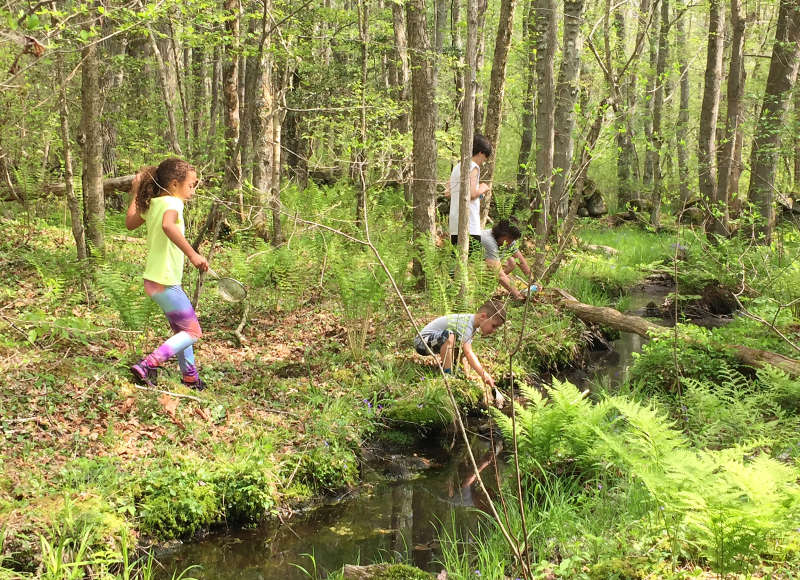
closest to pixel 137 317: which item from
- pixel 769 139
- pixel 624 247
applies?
pixel 769 139

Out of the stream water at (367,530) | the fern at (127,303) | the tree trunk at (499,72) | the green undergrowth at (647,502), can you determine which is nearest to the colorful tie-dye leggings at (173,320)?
the fern at (127,303)

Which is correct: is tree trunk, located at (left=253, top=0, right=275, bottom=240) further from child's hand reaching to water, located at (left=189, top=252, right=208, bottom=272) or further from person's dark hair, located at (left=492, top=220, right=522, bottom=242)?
child's hand reaching to water, located at (left=189, top=252, right=208, bottom=272)

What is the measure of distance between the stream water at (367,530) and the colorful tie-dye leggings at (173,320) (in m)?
1.46

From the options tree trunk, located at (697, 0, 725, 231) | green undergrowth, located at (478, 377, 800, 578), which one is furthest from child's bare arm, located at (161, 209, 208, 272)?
tree trunk, located at (697, 0, 725, 231)

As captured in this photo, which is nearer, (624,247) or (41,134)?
(41,134)

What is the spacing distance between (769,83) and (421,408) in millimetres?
8176

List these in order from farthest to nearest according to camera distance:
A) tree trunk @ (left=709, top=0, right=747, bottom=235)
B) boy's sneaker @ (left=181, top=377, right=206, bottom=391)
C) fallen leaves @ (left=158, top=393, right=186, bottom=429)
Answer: tree trunk @ (left=709, top=0, right=747, bottom=235) → boy's sneaker @ (left=181, top=377, right=206, bottom=391) → fallen leaves @ (left=158, top=393, right=186, bottom=429)

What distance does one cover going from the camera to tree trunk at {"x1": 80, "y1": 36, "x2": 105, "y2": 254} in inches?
264

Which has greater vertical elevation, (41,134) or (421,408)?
(41,134)

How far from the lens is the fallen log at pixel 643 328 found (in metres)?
5.80

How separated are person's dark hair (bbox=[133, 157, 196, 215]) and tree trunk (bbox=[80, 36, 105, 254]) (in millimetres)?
1978

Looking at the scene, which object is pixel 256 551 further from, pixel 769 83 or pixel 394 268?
pixel 769 83

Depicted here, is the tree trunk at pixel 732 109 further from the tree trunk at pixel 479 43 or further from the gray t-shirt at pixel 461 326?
the gray t-shirt at pixel 461 326

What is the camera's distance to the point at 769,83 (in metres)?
9.85
